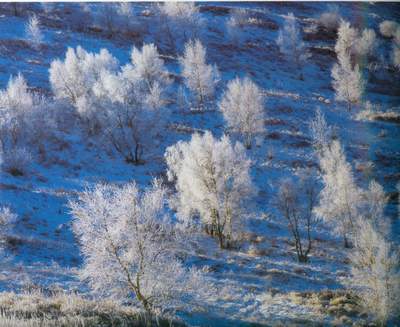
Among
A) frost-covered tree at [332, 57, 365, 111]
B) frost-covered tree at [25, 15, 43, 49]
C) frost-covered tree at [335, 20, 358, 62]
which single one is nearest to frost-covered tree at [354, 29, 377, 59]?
frost-covered tree at [335, 20, 358, 62]

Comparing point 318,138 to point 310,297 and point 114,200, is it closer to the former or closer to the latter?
point 310,297

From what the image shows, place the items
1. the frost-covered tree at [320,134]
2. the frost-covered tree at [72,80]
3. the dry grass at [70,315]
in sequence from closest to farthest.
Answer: the dry grass at [70,315]
the frost-covered tree at [320,134]
the frost-covered tree at [72,80]

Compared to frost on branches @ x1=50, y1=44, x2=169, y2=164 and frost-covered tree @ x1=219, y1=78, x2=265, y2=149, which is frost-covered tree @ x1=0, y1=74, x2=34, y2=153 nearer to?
frost on branches @ x1=50, y1=44, x2=169, y2=164

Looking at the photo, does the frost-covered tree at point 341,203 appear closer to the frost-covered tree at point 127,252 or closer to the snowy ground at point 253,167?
the snowy ground at point 253,167

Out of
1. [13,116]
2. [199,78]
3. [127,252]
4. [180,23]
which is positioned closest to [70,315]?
[127,252]

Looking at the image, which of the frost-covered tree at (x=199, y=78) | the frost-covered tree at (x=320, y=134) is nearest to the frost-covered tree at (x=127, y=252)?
the frost-covered tree at (x=320, y=134)
